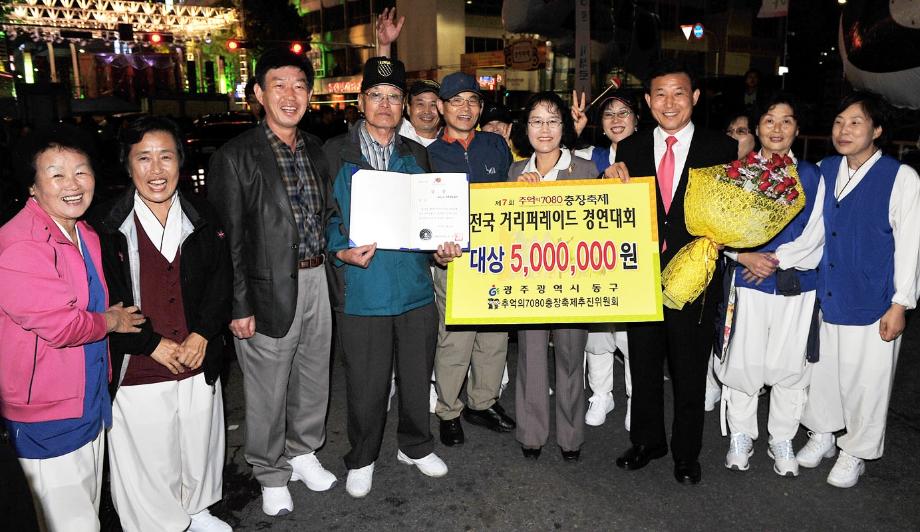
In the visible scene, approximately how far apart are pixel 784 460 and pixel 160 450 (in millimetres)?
3588

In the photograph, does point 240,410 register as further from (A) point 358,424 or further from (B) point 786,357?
(B) point 786,357

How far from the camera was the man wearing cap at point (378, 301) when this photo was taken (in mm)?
3727

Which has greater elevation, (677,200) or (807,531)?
(677,200)

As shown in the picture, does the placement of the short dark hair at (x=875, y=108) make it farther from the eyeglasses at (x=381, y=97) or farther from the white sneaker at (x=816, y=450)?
Result: the eyeglasses at (x=381, y=97)

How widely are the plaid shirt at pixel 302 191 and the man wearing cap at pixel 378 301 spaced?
3.3 inches

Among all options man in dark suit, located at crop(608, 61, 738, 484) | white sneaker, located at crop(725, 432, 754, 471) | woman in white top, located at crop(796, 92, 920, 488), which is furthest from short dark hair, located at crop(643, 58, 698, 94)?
white sneaker, located at crop(725, 432, 754, 471)

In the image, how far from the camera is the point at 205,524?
3.47m

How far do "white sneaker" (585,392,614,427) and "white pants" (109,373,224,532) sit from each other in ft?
8.90

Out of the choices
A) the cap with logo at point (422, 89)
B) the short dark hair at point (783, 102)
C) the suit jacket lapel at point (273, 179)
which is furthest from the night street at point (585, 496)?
the cap with logo at point (422, 89)

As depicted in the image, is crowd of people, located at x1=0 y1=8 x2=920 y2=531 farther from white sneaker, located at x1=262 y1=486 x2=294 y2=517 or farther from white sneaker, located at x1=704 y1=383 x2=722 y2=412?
white sneaker, located at x1=704 y1=383 x2=722 y2=412

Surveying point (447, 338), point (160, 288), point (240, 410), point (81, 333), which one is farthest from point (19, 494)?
point (240, 410)

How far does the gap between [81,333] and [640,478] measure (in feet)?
10.4

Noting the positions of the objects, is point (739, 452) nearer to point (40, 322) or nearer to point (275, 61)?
point (275, 61)

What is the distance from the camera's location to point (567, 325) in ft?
13.3
